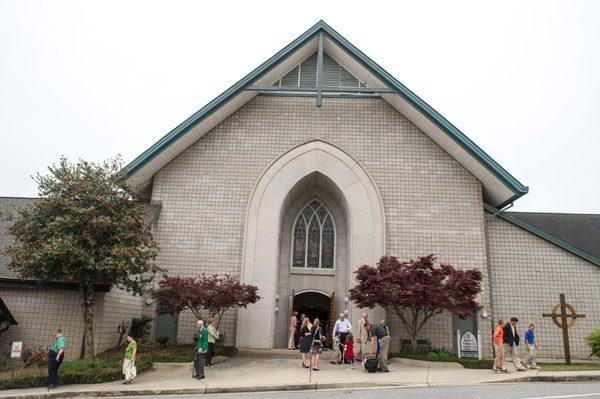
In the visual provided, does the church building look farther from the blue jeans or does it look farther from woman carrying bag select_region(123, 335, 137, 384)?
the blue jeans

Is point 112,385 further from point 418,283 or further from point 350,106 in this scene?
point 350,106

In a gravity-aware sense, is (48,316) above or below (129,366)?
above

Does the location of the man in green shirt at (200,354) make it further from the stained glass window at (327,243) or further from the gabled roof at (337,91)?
the stained glass window at (327,243)

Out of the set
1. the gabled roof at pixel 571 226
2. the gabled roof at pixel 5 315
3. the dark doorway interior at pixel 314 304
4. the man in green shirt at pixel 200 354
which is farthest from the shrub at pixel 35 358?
the gabled roof at pixel 571 226

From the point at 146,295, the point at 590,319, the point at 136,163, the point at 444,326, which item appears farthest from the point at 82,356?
the point at 590,319

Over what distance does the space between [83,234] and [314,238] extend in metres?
10.4

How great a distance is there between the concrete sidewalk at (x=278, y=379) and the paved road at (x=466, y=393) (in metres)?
0.50

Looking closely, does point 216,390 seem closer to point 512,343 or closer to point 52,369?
point 52,369

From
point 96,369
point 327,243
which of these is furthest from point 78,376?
point 327,243

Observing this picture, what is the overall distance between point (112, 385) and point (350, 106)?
14.6 m

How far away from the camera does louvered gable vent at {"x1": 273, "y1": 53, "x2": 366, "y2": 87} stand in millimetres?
22734

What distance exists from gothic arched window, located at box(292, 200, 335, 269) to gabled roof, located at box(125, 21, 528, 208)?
559cm

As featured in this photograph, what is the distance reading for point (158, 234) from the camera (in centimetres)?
2092

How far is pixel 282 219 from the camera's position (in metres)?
22.6
